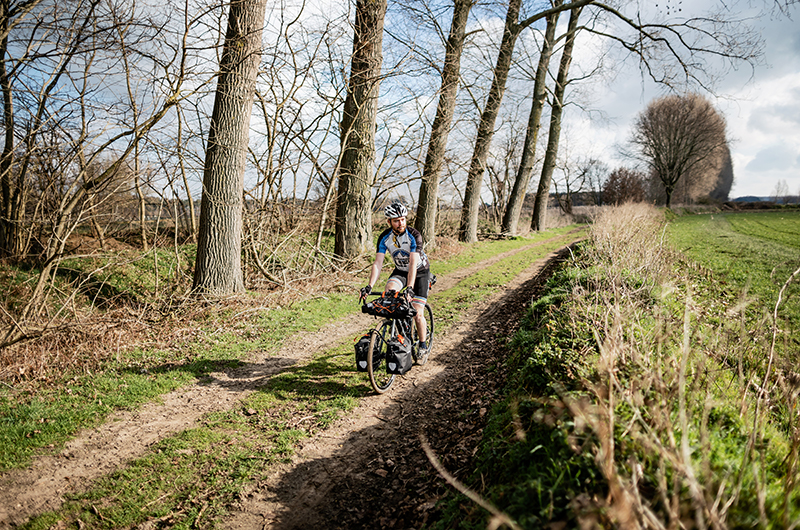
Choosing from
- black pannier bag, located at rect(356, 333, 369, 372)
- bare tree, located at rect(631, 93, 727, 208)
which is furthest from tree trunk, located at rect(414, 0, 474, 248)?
bare tree, located at rect(631, 93, 727, 208)

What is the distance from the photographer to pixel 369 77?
11438mm

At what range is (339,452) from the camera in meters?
4.16

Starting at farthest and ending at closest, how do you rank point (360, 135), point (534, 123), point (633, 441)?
point (534, 123) < point (360, 135) < point (633, 441)

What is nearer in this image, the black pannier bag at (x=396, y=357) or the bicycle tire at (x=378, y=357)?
the bicycle tire at (x=378, y=357)

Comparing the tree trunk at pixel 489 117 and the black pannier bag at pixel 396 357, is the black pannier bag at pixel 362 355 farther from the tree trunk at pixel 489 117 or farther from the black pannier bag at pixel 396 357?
the tree trunk at pixel 489 117

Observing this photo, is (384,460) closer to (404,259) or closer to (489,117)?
(404,259)

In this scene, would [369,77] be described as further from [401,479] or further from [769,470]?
[769,470]

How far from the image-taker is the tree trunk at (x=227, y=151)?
27.1ft

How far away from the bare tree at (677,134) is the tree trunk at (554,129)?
3266 centimetres

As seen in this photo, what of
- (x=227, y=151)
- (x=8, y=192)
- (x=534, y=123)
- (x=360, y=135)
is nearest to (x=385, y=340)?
(x=227, y=151)

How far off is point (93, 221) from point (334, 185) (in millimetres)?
6961

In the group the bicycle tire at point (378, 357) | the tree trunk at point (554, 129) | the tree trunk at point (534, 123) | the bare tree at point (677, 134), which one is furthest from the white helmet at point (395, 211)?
the bare tree at point (677, 134)

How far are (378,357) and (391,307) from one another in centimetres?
69

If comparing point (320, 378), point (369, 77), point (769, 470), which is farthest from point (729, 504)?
point (369, 77)
